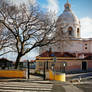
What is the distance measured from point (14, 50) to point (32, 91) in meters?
11.2

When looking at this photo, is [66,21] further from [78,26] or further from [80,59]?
[80,59]

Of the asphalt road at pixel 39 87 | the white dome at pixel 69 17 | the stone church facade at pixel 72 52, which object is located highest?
the white dome at pixel 69 17

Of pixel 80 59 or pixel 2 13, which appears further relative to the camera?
pixel 80 59

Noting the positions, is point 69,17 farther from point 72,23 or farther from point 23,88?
point 23,88

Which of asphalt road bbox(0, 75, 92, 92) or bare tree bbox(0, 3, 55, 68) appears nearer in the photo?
asphalt road bbox(0, 75, 92, 92)

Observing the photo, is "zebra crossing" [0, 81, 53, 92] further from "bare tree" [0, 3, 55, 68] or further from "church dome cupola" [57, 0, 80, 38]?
"church dome cupola" [57, 0, 80, 38]

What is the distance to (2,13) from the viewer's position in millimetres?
17906

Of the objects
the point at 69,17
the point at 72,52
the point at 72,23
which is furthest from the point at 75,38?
the point at 69,17

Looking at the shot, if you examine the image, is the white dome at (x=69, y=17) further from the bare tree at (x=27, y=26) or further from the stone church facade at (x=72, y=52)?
the bare tree at (x=27, y=26)

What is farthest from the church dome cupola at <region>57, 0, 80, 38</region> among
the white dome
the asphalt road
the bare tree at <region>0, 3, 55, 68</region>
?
the asphalt road

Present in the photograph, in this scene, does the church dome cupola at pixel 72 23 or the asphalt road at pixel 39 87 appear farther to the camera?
the church dome cupola at pixel 72 23

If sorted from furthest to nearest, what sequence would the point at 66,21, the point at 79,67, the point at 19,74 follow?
the point at 66,21 < the point at 79,67 < the point at 19,74

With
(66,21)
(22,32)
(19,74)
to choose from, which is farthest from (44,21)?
(66,21)

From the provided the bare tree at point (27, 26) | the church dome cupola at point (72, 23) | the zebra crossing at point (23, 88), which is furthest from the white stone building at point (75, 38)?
the zebra crossing at point (23, 88)
